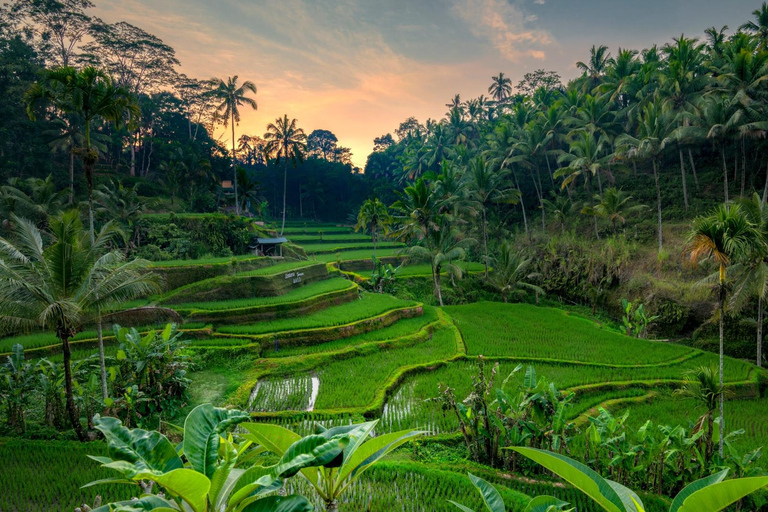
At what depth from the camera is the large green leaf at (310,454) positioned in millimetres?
1989

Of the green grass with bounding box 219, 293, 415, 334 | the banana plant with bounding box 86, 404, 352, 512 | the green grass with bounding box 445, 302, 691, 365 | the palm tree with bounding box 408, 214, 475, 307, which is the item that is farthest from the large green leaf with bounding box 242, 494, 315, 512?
the palm tree with bounding box 408, 214, 475, 307

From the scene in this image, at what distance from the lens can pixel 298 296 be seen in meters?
14.6

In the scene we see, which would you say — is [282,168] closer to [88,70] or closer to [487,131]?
[487,131]

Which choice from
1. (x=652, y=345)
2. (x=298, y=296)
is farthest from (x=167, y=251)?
(x=652, y=345)

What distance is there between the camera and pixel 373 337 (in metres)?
12.7

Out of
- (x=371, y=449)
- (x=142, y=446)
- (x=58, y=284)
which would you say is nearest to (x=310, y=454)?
(x=371, y=449)

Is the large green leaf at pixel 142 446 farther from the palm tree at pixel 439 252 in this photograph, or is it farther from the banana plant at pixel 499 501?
the palm tree at pixel 439 252

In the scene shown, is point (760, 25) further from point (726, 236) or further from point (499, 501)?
point (499, 501)

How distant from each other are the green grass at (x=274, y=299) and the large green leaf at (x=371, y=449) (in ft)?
36.6

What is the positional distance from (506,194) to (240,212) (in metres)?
18.0

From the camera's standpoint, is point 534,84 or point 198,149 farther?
point 534,84

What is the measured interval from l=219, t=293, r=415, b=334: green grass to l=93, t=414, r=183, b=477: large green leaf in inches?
380

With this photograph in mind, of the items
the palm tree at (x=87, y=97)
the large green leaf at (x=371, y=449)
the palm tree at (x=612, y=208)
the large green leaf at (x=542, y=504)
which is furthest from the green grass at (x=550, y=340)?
the palm tree at (x=87, y=97)

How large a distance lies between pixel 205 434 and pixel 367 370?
8201mm
